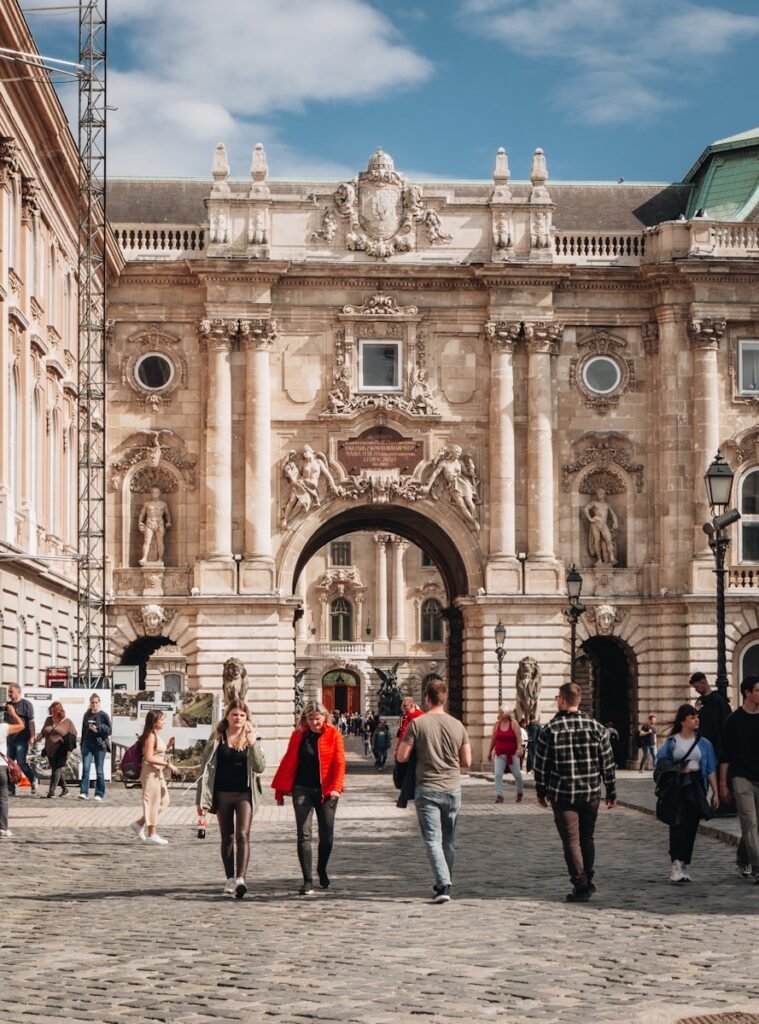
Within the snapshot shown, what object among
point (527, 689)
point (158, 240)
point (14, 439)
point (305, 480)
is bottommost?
point (527, 689)

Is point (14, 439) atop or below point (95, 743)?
atop

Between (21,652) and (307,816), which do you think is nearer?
(307,816)

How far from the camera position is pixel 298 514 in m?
54.7

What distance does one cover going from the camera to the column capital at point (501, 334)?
180 feet

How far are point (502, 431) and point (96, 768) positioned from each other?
75.5 feet

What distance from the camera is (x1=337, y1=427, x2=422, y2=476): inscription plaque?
55.0 m

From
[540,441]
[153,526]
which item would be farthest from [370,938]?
[540,441]

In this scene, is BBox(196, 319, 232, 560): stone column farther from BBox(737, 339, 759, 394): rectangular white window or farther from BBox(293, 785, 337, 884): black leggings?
BBox(293, 785, 337, 884): black leggings

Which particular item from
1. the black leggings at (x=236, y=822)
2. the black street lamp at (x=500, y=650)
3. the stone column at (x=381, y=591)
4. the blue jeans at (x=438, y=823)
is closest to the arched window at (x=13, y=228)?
the black street lamp at (x=500, y=650)

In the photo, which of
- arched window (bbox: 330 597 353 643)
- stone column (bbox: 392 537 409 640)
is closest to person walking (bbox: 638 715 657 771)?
stone column (bbox: 392 537 409 640)

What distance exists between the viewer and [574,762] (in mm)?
17922

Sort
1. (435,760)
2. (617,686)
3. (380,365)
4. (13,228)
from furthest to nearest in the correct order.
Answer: (617,686) → (380,365) → (13,228) → (435,760)

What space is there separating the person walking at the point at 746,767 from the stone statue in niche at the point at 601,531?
116 feet

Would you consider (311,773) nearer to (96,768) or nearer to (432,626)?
(96,768)
